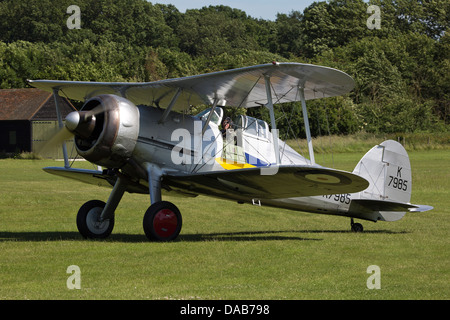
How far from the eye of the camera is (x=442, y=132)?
56250mm

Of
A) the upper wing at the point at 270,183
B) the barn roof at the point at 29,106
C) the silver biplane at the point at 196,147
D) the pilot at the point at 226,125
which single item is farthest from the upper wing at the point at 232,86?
the barn roof at the point at 29,106

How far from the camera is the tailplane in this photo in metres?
13.8

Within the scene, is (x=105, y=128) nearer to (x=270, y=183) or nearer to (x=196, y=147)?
(x=196, y=147)

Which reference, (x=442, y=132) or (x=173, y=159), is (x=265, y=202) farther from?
(x=442, y=132)

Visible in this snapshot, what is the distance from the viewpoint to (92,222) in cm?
1229

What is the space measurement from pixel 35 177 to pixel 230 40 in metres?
96.4

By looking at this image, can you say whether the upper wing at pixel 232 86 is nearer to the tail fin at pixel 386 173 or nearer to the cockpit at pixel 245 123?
the cockpit at pixel 245 123

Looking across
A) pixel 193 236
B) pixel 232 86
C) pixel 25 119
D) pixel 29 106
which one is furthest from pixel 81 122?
pixel 29 106

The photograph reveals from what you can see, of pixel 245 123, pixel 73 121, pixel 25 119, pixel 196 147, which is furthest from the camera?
pixel 25 119

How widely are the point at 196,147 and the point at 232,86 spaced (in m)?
1.15

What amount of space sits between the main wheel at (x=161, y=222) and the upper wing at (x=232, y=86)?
197 centimetres

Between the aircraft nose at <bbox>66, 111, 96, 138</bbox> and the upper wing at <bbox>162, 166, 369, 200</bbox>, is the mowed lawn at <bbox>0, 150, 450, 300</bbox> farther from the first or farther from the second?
the aircraft nose at <bbox>66, 111, 96, 138</bbox>

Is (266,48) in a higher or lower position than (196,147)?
higher

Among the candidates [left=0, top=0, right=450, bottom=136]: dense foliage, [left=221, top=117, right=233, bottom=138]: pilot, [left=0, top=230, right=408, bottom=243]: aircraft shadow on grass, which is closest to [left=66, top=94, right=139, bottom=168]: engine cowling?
[left=0, top=230, right=408, bottom=243]: aircraft shadow on grass
